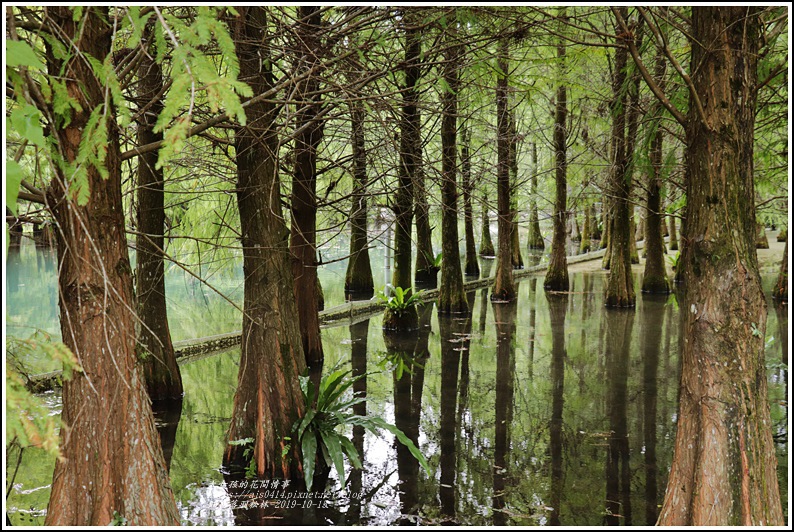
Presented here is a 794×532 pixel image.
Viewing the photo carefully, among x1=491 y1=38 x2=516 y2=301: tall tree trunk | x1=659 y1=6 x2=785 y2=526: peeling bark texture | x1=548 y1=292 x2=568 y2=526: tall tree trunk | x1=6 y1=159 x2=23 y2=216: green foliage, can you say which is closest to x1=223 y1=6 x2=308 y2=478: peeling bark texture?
x1=548 y1=292 x2=568 y2=526: tall tree trunk

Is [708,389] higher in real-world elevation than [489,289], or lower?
lower

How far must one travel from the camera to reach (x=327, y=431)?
22.4 ft

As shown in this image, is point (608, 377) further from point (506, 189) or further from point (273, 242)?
point (506, 189)

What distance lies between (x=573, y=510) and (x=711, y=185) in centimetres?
307

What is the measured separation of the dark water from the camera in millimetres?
5953

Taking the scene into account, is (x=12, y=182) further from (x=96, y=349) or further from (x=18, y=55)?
(x=96, y=349)

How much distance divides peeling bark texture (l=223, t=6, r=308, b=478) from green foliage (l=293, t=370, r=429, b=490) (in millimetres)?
176

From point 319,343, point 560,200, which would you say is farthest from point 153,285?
point 560,200

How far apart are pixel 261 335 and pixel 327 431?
46.9 inches

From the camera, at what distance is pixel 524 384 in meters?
10.3

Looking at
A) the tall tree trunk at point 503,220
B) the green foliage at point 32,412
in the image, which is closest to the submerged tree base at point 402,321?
the tall tree trunk at point 503,220

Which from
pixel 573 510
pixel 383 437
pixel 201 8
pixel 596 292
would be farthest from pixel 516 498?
pixel 596 292

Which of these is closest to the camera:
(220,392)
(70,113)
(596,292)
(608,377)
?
(70,113)

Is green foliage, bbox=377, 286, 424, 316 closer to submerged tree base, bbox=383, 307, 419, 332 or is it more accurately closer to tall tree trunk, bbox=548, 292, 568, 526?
Answer: submerged tree base, bbox=383, 307, 419, 332
